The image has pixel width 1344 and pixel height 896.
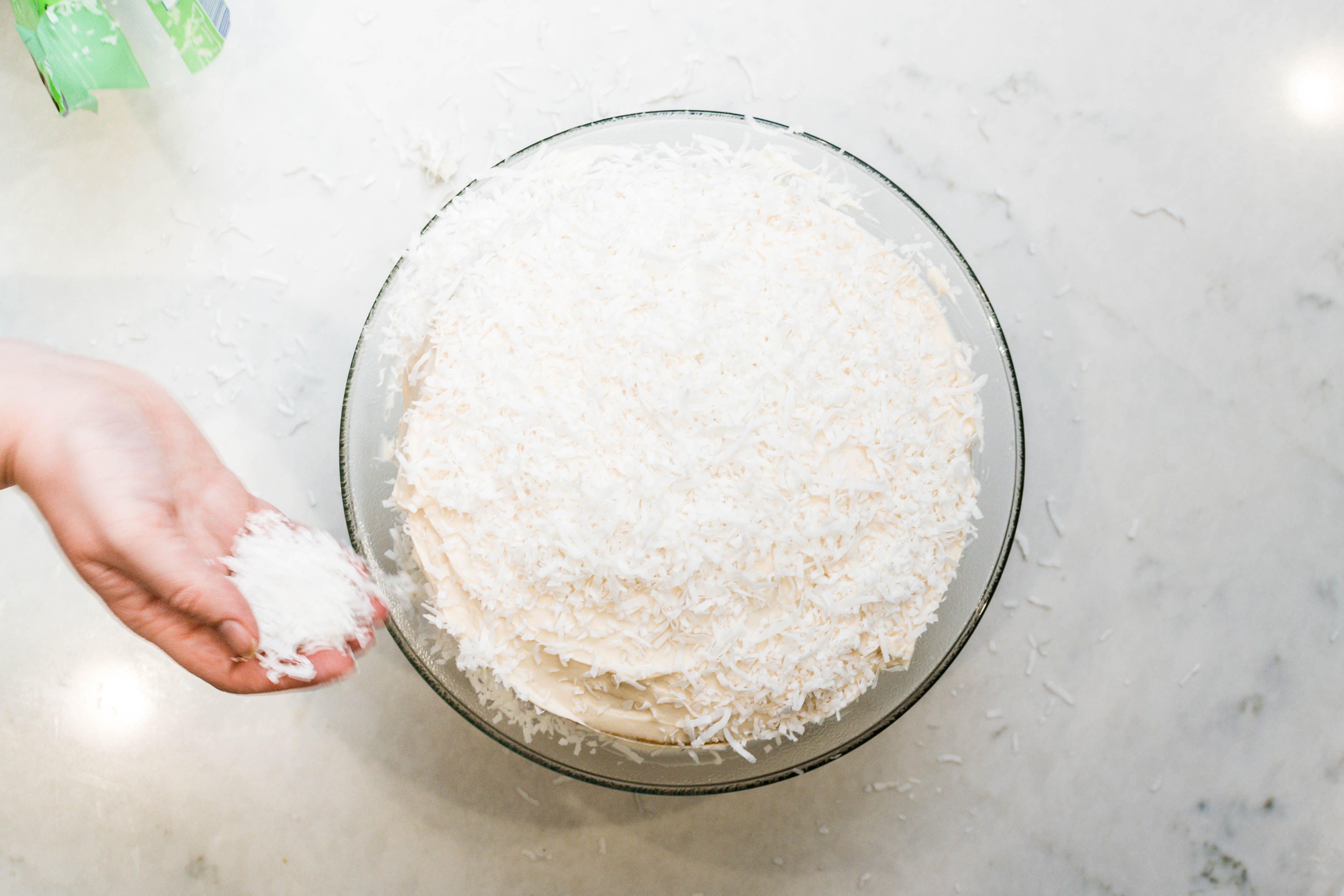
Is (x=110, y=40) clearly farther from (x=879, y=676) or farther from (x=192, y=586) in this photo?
(x=879, y=676)

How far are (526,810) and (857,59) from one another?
1.35 m

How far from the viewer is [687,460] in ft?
2.75

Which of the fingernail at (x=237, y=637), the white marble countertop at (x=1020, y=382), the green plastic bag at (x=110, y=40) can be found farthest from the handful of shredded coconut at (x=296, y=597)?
the green plastic bag at (x=110, y=40)

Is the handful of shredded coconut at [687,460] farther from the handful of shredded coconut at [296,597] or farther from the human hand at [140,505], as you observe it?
the human hand at [140,505]

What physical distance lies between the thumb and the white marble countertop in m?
0.35

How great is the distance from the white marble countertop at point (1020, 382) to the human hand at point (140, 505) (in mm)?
232

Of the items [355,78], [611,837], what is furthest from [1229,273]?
[355,78]

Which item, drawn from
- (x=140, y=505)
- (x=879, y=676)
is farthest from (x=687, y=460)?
(x=140, y=505)

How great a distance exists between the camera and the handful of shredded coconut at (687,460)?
85 centimetres

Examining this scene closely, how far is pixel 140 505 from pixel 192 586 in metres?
0.14

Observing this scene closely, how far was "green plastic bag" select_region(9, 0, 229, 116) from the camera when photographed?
112cm

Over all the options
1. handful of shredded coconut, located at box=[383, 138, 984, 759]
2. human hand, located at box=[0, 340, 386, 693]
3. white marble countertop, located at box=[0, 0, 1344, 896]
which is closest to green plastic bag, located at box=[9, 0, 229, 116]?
white marble countertop, located at box=[0, 0, 1344, 896]

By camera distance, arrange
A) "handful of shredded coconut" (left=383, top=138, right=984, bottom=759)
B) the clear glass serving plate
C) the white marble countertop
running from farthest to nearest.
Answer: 1. the white marble countertop
2. the clear glass serving plate
3. "handful of shredded coconut" (left=383, top=138, right=984, bottom=759)

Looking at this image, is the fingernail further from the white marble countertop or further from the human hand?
the white marble countertop
